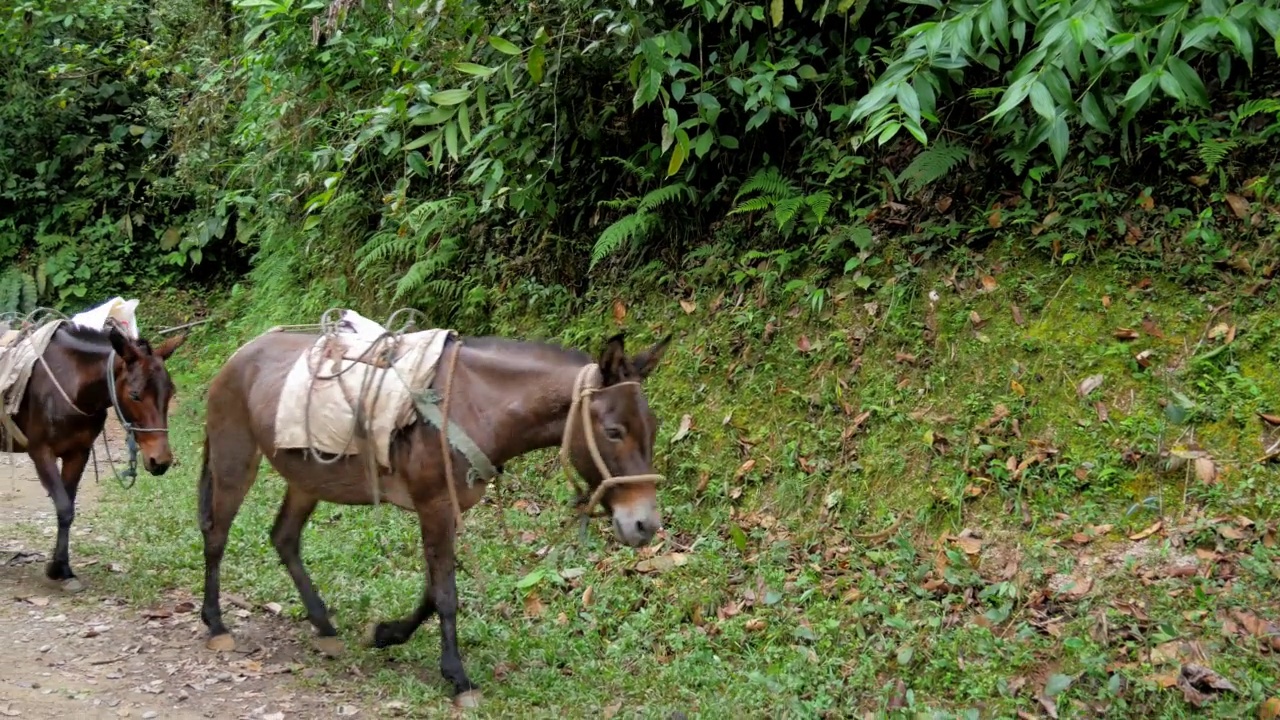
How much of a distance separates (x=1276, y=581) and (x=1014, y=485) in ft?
4.58

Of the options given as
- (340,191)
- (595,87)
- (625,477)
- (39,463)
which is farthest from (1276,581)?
(340,191)

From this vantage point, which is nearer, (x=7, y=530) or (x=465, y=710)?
(x=465, y=710)

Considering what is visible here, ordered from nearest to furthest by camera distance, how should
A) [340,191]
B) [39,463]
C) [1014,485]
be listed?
[1014,485] → [39,463] → [340,191]

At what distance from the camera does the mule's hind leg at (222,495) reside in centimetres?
582

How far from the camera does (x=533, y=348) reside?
16.7 ft

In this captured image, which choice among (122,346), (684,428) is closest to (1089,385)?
(684,428)

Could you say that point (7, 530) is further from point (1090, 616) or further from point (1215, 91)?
point (1215, 91)

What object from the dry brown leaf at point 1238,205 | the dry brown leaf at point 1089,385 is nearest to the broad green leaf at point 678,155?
the dry brown leaf at point 1089,385

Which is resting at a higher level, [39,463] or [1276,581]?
[39,463]

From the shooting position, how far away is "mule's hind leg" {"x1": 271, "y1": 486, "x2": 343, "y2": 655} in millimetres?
5793

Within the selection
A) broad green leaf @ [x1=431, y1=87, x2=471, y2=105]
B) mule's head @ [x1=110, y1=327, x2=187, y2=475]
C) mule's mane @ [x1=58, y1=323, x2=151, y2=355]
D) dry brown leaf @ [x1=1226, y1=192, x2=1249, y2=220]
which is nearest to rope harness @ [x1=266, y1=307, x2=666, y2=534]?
broad green leaf @ [x1=431, y1=87, x2=471, y2=105]

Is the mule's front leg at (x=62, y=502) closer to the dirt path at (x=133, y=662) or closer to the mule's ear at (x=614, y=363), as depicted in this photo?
the dirt path at (x=133, y=662)

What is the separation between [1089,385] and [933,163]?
193 centimetres

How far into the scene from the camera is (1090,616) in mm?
4746
